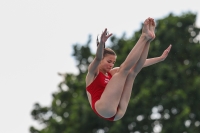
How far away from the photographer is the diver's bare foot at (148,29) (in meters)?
12.4

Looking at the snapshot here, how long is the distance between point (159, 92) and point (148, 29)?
1894cm

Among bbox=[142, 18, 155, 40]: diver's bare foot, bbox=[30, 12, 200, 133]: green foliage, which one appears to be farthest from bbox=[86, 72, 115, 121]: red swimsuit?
bbox=[30, 12, 200, 133]: green foliage

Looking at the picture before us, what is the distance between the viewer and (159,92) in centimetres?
3130

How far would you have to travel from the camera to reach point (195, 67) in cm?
3306

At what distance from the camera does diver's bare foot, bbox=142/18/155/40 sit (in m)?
12.4

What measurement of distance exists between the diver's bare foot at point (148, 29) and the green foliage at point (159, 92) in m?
18.2

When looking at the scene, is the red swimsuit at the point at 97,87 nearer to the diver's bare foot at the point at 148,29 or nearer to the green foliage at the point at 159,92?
the diver's bare foot at the point at 148,29

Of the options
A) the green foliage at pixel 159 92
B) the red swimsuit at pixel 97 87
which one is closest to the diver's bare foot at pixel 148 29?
the red swimsuit at pixel 97 87

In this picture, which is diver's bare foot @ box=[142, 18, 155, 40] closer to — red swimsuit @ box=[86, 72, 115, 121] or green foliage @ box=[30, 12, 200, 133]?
red swimsuit @ box=[86, 72, 115, 121]

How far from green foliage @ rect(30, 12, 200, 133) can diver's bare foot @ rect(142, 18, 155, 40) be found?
716 inches

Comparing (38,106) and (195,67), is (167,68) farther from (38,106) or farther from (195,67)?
(38,106)

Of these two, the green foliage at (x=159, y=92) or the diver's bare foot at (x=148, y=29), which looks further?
the green foliage at (x=159, y=92)

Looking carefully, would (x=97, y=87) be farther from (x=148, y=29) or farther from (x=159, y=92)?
(x=159, y=92)

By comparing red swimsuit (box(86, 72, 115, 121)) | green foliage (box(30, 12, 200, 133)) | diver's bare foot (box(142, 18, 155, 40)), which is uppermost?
diver's bare foot (box(142, 18, 155, 40))
